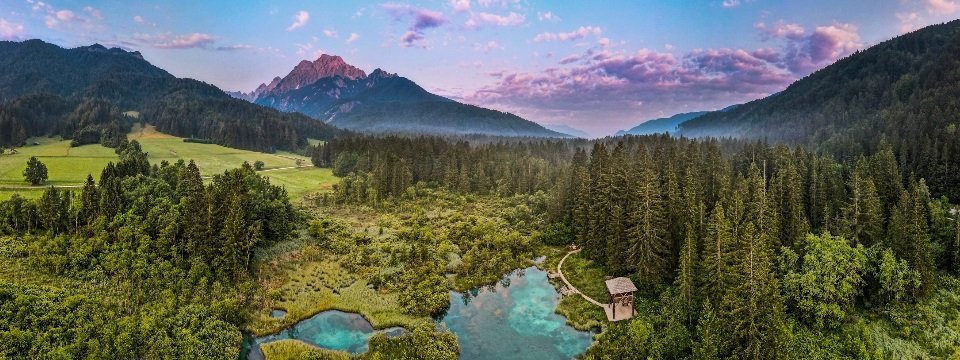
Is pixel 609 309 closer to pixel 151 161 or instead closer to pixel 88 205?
pixel 88 205

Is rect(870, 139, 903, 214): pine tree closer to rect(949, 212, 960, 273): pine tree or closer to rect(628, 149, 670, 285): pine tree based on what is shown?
rect(949, 212, 960, 273): pine tree

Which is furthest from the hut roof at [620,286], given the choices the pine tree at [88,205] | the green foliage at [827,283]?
the pine tree at [88,205]

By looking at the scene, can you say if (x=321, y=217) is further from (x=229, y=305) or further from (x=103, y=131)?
(x=103, y=131)

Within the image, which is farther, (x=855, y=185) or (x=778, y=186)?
(x=778, y=186)

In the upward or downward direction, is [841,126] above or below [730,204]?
above

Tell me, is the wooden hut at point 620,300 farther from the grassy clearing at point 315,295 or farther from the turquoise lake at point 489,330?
the grassy clearing at point 315,295

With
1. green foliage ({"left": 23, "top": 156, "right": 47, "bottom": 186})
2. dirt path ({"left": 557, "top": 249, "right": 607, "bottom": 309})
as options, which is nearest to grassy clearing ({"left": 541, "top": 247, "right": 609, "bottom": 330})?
dirt path ({"left": 557, "top": 249, "right": 607, "bottom": 309})

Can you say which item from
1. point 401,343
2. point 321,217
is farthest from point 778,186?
point 321,217
